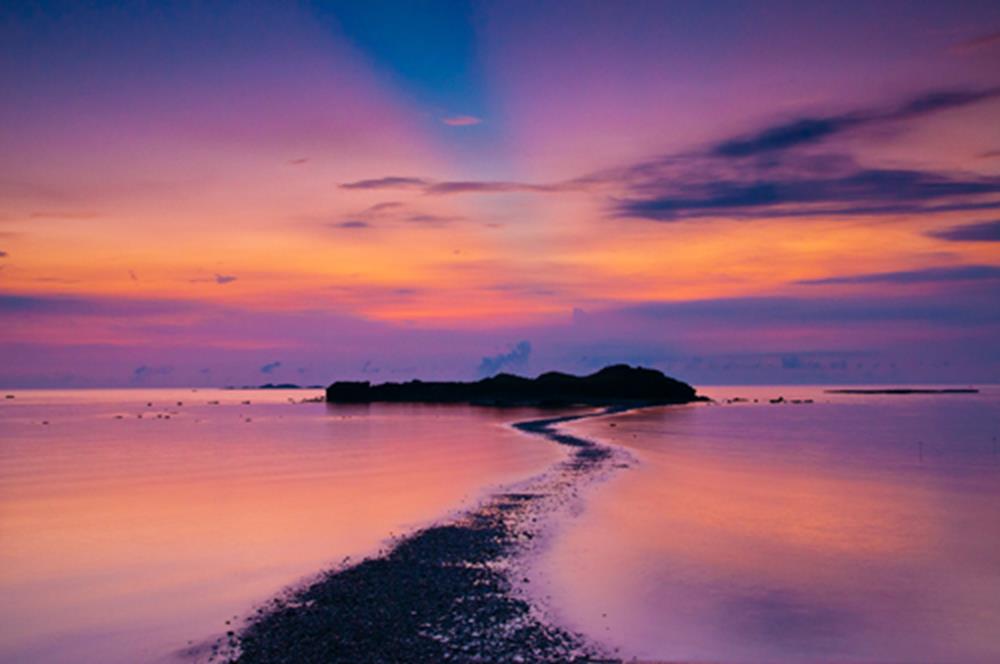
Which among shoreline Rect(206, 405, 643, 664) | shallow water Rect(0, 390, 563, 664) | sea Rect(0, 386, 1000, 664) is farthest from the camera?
shallow water Rect(0, 390, 563, 664)

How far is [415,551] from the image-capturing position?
22.3 meters

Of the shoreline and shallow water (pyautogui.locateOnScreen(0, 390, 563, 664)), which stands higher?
the shoreline

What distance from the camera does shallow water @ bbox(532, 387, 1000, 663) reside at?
1612cm

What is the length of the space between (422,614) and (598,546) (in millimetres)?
9459

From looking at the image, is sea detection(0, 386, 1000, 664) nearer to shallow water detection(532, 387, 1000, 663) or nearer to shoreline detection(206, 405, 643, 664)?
shallow water detection(532, 387, 1000, 663)

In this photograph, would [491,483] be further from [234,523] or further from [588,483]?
[234,523]

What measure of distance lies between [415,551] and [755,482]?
26.8m

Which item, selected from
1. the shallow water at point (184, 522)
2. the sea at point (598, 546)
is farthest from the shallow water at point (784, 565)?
the shallow water at point (184, 522)

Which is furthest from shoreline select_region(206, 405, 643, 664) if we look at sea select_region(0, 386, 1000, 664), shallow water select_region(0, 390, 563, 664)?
shallow water select_region(0, 390, 563, 664)

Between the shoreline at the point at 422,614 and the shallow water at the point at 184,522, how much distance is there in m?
1.66

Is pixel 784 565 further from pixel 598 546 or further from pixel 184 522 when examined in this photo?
pixel 184 522

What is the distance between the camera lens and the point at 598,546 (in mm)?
24156

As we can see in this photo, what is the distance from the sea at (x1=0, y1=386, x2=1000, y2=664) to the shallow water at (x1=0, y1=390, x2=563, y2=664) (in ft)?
0.38

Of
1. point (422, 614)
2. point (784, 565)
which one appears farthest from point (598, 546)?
point (422, 614)
